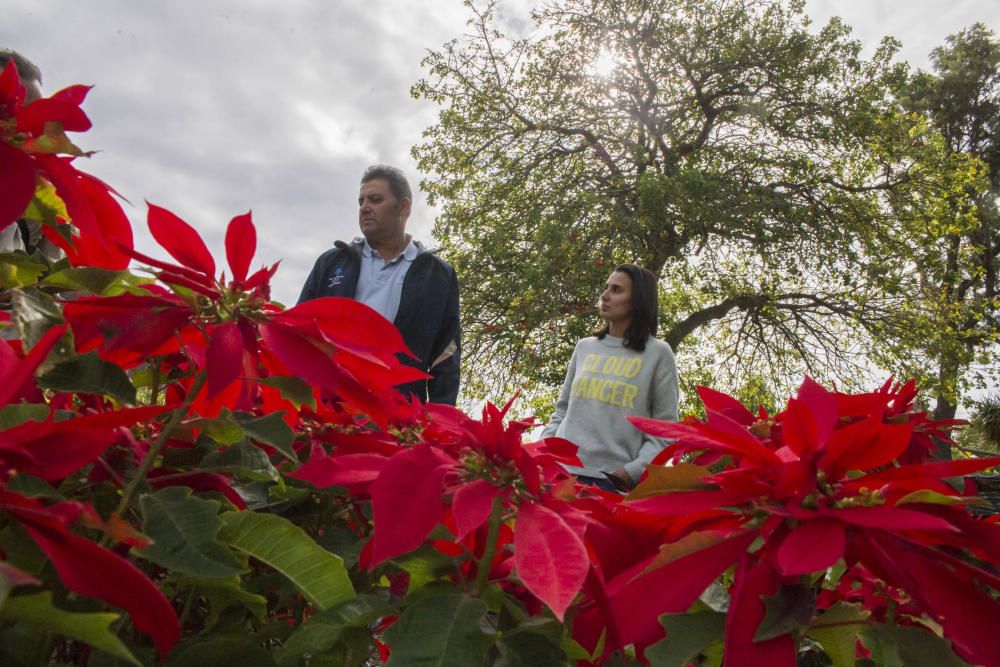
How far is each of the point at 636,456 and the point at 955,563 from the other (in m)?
2.71

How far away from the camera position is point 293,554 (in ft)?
1.32

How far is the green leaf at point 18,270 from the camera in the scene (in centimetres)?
49

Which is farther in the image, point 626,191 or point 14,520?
point 626,191

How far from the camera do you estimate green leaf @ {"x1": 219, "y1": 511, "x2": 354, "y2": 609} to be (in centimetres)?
40

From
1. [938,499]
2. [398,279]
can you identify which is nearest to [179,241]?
[938,499]

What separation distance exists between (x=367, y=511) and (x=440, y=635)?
0.15 m

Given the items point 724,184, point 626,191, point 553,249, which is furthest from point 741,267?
point 553,249

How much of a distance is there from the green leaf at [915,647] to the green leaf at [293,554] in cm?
32

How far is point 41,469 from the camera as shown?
34 cm

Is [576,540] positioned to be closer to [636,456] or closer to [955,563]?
[955,563]

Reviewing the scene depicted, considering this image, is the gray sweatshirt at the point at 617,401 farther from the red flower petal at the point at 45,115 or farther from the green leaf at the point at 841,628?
the red flower petal at the point at 45,115

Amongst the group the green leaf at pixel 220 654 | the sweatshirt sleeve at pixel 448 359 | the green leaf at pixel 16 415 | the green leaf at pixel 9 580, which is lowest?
the green leaf at pixel 220 654

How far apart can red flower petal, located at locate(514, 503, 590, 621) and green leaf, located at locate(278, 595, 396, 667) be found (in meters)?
0.10

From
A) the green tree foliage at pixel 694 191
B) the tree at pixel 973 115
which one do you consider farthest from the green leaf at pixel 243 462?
the tree at pixel 973 115
